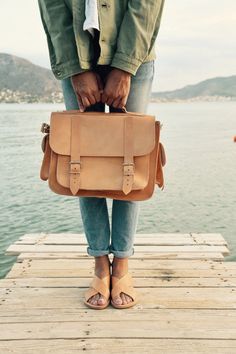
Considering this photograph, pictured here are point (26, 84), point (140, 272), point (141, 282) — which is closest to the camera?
point (141, 282)

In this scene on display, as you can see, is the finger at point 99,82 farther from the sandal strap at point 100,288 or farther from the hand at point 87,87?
the sandal strap at point 100,288

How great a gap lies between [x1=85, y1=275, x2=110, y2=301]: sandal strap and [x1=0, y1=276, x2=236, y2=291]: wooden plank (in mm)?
320

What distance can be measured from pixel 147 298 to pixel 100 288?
1.08ft

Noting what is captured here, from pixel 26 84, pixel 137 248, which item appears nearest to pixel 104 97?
pixel 137 248

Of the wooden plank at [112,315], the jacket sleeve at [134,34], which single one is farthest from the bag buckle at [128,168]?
the wooden plank at [112,315]

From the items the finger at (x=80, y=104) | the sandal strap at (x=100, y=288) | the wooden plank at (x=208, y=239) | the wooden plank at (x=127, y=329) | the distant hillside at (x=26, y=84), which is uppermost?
the finger at (x=80, y=104)

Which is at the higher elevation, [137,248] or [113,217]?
[113,217]

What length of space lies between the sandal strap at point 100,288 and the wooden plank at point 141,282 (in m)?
0.32

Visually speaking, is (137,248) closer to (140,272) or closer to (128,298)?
(140,272)

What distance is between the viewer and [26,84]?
125125mm

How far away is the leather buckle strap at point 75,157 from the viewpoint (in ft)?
8.84

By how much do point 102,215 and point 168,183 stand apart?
12.3 metres

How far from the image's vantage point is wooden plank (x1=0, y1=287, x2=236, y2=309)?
3021mm

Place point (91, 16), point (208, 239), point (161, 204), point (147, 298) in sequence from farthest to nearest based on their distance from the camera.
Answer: point (161, 204)
point (208, 239)
point (147, 298)
point (91, 16)
